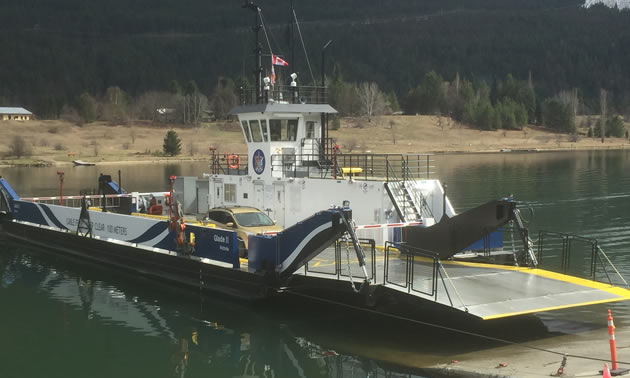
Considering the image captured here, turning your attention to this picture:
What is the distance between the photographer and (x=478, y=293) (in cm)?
1519

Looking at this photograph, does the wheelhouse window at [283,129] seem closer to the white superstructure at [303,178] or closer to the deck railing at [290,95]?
the white superstructure at [303,178]

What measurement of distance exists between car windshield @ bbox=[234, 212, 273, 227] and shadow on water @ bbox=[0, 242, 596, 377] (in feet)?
8.08

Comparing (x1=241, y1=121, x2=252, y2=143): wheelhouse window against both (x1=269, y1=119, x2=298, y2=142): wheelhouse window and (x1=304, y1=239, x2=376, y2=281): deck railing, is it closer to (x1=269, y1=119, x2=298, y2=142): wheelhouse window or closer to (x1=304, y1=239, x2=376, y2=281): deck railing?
(x1=269, y1=119, x2=298, y2=142): wheelhouse window

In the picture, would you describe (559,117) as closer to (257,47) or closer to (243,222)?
(257,47)

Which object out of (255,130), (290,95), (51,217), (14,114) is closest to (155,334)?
(255,130)

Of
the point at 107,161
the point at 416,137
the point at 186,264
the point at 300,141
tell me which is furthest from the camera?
the point at 416,137

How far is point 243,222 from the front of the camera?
21219 millimetres

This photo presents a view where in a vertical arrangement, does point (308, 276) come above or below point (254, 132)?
below

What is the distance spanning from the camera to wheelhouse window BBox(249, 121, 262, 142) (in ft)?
79.8

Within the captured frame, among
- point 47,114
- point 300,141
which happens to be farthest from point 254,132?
point 47,114

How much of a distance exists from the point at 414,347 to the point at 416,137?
10541cm

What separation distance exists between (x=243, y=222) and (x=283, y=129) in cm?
428

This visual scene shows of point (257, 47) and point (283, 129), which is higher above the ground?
point (257, 47)

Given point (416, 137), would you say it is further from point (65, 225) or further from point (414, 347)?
point (414, 347)
